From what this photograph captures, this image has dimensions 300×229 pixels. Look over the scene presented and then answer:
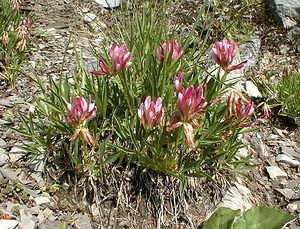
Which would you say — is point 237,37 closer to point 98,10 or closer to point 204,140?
point 98,10

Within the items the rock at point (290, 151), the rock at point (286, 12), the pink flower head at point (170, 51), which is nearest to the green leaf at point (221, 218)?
the pink flower head at point (170, 51)

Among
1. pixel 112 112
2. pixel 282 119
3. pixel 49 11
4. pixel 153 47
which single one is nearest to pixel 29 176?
pixel 112 112

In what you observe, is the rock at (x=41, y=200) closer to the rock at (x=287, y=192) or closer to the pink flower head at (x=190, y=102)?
the pink flower head at (x=190, y=102)

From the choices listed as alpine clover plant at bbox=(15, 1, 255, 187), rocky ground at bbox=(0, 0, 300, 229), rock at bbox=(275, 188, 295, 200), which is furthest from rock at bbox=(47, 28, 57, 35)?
rock at bbox=(275, 188, 295, 200)

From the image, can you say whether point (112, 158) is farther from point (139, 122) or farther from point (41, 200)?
point (41, 200)

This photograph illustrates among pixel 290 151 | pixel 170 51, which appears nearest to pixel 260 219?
pixel 170 51

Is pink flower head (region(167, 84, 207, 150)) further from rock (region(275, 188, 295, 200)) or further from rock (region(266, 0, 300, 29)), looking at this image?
rock (region(266, 0, 300, 29))
